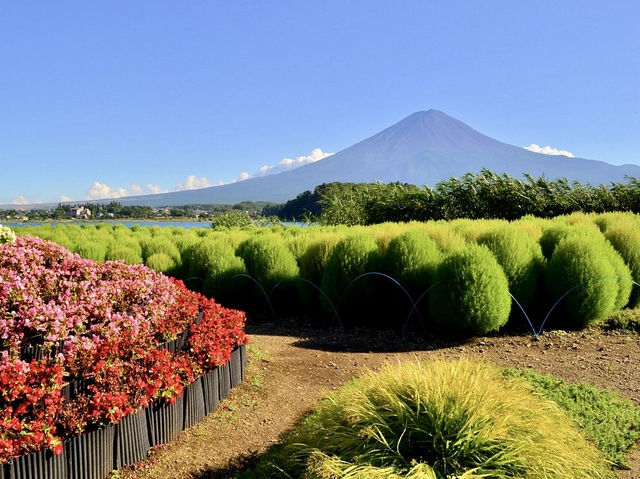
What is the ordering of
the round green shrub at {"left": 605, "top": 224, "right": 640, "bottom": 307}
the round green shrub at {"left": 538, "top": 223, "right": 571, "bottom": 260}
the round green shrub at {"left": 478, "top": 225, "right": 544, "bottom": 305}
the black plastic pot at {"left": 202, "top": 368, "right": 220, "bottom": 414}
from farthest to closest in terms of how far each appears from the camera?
1. the round green shrub at {"left": 538, "top": 223, "right": 571, "bottom": 260}
2. the round green shrub at {"left": 605, "top": 224, "right": 640, "bottom": 307}
3. the round green shrub at {"left": 478, "top": 225, "right": 544, "bottom": 305}
4. the black plastic pot at {"left": 202, "top": 368, "right": 220, "bottom": 414}

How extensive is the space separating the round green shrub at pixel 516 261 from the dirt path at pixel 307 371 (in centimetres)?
65

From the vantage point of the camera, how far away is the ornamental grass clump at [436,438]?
2.49 metres

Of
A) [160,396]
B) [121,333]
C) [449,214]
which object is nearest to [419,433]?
[160,396]

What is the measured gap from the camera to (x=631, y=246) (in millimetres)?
7414

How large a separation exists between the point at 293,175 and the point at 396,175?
39182mm

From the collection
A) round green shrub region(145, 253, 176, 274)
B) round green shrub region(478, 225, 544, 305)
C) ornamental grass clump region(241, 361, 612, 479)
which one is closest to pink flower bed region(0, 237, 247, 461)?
ornamental grass clump region(241, 361, 612, 479)

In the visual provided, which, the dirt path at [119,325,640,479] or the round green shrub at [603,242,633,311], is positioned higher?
the round green shrub at [603,242,633,311]

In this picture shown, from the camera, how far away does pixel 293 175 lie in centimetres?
16650

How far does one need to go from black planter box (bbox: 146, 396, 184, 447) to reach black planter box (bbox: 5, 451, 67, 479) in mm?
628

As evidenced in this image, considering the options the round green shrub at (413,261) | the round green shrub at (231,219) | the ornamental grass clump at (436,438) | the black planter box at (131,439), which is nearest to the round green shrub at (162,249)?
the round green shrub at (413,261)

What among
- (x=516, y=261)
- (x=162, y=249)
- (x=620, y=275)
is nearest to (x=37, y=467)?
(x=516, y=261)

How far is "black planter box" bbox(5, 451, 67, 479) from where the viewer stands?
2.74 metres

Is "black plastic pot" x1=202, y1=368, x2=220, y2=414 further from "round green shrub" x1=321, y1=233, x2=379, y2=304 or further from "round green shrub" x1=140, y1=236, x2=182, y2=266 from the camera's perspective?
"round green shrub" x1=140, y1=236, x2=182, y2=266

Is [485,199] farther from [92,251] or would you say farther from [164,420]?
[164,420]
